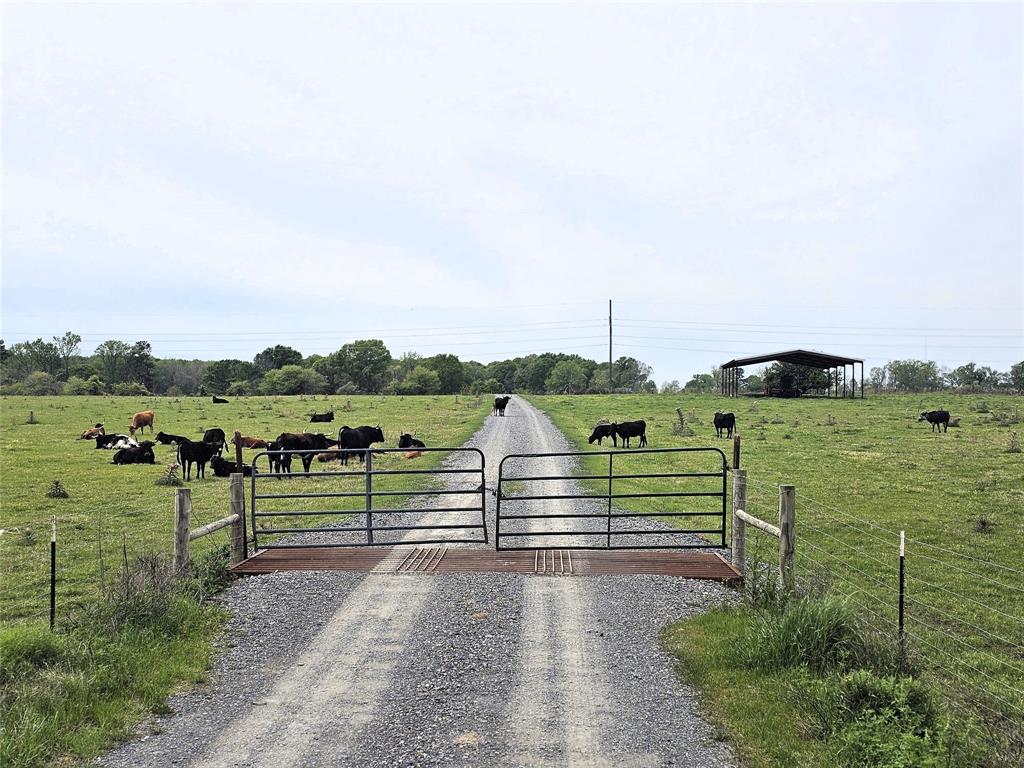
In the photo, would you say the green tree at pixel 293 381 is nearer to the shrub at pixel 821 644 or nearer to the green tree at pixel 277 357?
the green tree at pixel 277 357

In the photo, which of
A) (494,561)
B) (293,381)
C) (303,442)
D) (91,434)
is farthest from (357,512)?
(293,381)

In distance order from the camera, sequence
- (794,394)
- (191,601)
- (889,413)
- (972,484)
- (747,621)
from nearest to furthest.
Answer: (747,621)
(191,601)
(972,484)
(889,413)
(794,394)

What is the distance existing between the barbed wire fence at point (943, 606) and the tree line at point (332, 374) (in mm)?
63173

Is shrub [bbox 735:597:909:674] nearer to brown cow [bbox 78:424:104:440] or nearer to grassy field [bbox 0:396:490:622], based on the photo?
grassy field [bbox 0:396:490:622]

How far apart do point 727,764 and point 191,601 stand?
A: 5.77m

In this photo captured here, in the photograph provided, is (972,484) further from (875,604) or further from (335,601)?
(335,601)

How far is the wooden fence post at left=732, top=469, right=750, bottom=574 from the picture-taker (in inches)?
391

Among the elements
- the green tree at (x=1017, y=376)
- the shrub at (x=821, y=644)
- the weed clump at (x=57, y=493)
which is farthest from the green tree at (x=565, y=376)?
the shrub at (x=821, y=644)

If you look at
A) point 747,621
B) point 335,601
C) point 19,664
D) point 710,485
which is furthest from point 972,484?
point 19,664

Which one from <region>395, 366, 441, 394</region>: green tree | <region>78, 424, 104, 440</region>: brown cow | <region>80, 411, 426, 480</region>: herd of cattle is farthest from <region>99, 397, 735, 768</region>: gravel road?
<region>395, 366, 441, 394</region>: green tree

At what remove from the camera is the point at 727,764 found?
4.94 meters

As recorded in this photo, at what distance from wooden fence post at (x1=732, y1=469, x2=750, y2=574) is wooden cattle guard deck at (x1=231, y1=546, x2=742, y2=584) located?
0.52 ft

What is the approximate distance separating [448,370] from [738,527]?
113247 millimetres

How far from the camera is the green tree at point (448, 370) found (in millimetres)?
121312
